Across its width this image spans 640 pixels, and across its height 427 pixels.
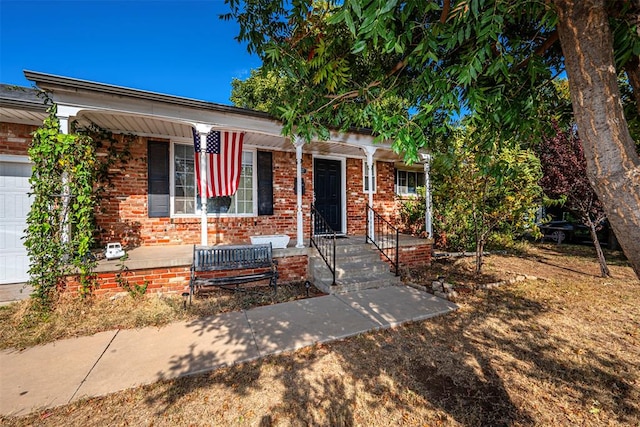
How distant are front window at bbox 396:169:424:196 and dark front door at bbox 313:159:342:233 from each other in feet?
8.43

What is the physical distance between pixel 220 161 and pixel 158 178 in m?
1.64

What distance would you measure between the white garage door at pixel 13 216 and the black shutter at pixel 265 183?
4434 mm

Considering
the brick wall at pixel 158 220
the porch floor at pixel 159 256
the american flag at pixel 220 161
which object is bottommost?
the porch floor at pixel 159 256

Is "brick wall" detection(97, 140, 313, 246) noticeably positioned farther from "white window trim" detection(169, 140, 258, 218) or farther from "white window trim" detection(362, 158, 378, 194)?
"white window trim" detection(362, 158, 378, 194)

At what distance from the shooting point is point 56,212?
4.00 m

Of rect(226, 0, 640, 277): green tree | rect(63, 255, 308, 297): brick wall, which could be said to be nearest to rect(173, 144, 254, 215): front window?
rect(63, 255, 308, 297): brick wall

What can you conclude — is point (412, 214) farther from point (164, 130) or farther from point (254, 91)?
point (254, 91)

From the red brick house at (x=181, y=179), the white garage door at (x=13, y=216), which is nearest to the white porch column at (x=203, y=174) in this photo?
the red brick house at (x=181, y=179)

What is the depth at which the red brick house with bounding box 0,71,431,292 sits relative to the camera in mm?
4547

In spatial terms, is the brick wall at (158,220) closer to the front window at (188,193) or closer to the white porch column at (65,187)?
the front window at (188,193)

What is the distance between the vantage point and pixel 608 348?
3100 millimetres

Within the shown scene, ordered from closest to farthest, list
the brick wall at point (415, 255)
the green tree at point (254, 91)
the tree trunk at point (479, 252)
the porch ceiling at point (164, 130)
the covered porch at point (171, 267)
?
the covered porch at point (171, 267) < the porch ceiling at point (164, 130) < the tree trunk at point (479, 252) < the brick wall at point (415, 255) < the green tree at point (254, 91)

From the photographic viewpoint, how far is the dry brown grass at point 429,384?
2107 mm

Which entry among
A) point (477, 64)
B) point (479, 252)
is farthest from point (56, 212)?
point (479, 252)
